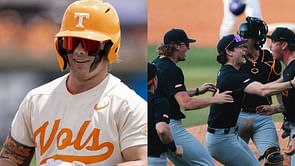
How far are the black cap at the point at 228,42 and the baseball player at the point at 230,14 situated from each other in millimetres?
23

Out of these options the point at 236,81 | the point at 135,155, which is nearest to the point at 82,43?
the point at 135,155

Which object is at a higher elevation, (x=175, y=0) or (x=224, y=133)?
(x=175, y=0)

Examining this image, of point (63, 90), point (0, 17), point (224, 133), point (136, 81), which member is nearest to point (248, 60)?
point (224, 133)

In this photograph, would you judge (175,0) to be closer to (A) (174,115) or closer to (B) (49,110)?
(A) (174,115)

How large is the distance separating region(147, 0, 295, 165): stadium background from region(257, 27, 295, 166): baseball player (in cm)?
4

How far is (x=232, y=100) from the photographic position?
10.5 ft

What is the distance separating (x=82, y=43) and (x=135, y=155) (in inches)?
21.7

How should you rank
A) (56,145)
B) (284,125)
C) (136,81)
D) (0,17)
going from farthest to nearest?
(0,17)
(136,81)
(284,125)
(56,145)

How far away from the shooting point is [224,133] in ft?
10.8

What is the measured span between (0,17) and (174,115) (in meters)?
1.25

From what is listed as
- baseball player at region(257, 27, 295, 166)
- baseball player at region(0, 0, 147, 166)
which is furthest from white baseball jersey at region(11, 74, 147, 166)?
baseball player at region(257, 27, 295, 166)

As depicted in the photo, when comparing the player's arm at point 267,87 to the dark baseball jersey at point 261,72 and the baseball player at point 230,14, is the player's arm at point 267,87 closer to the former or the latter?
the dark baseball jersey at point 261,72

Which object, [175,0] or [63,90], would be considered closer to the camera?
[63,90]

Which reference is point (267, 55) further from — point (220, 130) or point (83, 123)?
point (83, 123)
